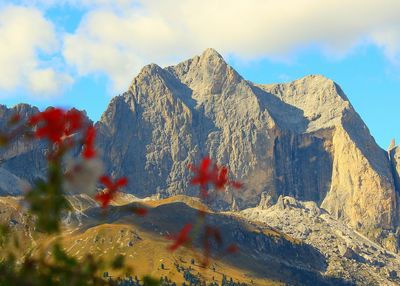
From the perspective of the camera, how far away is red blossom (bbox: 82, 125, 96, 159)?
44.1 feet

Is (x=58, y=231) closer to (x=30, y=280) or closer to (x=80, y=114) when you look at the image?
(x=30, y=280)

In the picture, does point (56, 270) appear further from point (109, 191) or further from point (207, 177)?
point (207, 177)

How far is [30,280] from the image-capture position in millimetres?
13203

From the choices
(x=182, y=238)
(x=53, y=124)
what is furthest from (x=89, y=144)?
(x=182, y=238)

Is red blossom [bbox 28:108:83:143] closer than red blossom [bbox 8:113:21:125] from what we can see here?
Yes

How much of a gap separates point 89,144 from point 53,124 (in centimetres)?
70

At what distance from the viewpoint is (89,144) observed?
531 inches

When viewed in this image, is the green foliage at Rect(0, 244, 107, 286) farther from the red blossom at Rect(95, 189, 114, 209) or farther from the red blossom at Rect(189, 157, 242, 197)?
the red blossom at Rect(189, 157, 242, 197)

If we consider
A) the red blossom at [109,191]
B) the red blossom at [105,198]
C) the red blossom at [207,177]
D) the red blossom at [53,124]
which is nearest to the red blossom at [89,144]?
the red blossom at [53,124]

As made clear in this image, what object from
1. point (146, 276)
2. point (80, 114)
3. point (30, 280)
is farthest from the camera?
point (146, 276)

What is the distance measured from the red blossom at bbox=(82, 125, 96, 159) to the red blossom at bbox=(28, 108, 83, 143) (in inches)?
11.6

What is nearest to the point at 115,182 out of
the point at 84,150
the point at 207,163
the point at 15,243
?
the point at 84,150

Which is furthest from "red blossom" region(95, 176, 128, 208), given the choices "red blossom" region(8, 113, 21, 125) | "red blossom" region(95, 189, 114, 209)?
"red blossom" region(8, 113, 21, 125)

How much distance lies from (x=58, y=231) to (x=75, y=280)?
0.90m
